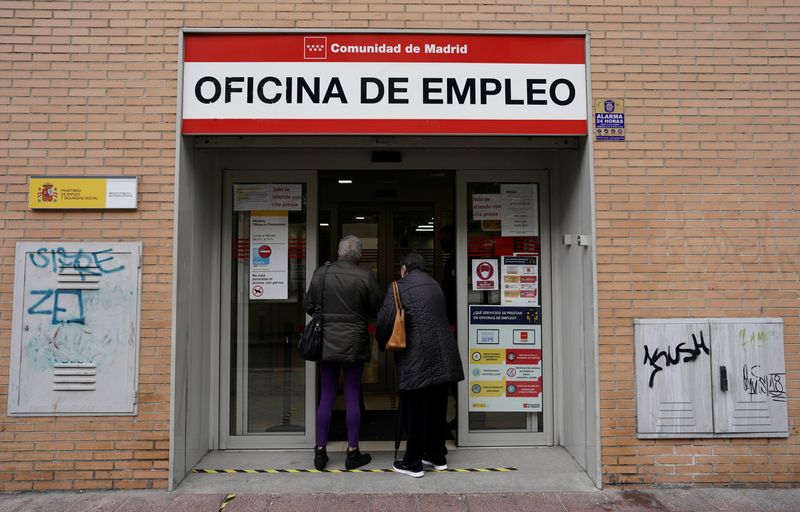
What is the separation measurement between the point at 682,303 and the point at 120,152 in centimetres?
486

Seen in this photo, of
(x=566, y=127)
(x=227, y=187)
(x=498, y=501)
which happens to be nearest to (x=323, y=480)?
(x=498, y=501)

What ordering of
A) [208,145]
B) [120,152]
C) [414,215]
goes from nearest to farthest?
1. [120,152]
2. [208,145]
3. [414,215]

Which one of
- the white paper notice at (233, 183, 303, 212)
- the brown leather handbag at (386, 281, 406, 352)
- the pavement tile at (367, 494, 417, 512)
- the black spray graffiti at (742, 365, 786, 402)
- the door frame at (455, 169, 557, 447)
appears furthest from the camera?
the white paper notice at (233, 183, 303, 212)

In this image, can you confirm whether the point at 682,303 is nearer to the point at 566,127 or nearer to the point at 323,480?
the point at 566,127

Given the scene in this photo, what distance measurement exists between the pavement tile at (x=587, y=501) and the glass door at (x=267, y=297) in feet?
8.15

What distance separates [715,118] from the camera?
4.23 metres

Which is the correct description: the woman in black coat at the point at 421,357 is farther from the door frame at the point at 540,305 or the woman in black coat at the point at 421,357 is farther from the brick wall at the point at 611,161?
the brick wall at the point at 611,161

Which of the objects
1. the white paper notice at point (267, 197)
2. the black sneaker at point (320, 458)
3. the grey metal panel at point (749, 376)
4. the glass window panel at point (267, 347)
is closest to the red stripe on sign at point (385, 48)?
the white paper notice at point (267, 197)

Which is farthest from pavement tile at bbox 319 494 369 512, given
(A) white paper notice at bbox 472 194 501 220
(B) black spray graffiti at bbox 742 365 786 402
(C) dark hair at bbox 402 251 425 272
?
(B) black spray graffiti at bbox 742 365 786 402

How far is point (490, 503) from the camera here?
12.5ft

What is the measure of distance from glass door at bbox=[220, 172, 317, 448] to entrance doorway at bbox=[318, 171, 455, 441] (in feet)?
1.97

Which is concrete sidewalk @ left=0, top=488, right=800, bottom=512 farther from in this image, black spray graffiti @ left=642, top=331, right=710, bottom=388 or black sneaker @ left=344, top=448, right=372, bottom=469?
black spray graffiti @ left=642, top=331, right=710, bottom=388

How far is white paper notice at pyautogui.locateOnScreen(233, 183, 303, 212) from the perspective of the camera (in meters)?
5.00

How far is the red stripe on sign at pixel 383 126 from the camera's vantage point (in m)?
4.21
